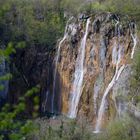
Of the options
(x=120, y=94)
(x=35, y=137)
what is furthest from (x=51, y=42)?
(x=35, y=137)

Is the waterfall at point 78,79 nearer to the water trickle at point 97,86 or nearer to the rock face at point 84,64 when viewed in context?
the rock face at point 84,64

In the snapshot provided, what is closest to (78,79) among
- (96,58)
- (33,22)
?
(96,58)

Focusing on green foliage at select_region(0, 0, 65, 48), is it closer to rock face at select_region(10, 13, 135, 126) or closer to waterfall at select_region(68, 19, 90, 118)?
rock face at select_region(10, 13, 135, 126)

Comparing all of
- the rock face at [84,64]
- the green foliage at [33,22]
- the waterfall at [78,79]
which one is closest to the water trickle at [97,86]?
the rock face at [84,64]

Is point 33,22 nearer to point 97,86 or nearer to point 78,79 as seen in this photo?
point 78,79

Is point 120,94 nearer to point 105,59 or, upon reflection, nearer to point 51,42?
point 105,59

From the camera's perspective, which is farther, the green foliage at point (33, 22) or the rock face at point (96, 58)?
the green foliage at point (33, 22)

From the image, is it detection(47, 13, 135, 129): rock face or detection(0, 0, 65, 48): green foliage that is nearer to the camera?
detection(47, 13, 135, 129): rock face

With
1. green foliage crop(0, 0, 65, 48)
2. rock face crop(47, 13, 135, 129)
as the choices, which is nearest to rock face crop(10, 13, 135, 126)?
rock face crop(47, 13, 135, 129)

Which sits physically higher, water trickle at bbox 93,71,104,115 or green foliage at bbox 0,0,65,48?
green foliage at bbox 0,0,65,48
